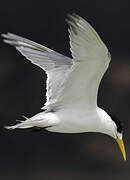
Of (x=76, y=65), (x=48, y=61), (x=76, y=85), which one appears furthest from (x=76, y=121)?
(x=48, y=61)

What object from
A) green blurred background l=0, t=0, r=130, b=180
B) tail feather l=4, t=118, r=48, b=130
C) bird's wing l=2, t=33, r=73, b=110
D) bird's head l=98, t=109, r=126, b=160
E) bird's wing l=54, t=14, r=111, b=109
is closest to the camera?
bird's wing l=54, t=14, r=111, b=109

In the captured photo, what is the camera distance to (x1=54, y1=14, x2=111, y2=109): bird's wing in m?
3.23

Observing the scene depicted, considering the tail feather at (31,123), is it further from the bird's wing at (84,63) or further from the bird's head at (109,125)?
the bird's head at (109,125)

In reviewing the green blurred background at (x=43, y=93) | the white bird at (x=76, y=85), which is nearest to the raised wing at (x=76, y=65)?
the white bird at (x=76, y=85)

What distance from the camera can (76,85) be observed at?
3.60m

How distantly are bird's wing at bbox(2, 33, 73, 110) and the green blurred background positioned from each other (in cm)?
126

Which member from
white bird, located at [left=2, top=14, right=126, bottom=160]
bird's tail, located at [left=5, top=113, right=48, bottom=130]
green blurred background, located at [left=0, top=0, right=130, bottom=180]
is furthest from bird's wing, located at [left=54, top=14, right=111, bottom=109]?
green blurred background, located at [left=0, top=0, right=130, bottom=180]

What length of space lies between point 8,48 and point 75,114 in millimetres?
1984

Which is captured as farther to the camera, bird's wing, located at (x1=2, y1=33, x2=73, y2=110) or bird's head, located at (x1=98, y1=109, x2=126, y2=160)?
bird's wing, located at (x1=2, y1=33, x2=73, y2=110)

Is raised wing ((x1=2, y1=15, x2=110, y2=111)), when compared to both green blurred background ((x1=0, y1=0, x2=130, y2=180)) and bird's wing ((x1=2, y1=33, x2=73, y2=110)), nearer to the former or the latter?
bird's wing ((x1=2, y1=33, x2=73, y2=110))

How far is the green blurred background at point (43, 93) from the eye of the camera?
17.9 feet

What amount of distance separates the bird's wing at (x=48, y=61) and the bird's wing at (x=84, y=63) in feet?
0.69

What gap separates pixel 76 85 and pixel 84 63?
201 mm

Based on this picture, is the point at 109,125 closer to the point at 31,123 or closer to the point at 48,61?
the point at 31,123
